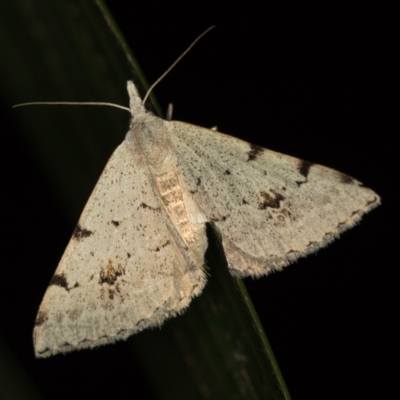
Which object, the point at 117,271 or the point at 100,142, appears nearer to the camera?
the point at 100,142

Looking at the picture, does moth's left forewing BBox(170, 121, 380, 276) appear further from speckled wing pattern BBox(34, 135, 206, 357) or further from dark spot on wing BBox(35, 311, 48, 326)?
dark spot on wing BBox(35, 311, 48, 326)

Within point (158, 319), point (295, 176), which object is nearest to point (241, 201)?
point (295, 176)

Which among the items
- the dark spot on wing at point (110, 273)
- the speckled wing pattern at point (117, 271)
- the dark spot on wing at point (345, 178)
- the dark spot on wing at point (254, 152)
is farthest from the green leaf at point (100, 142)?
the dark spot on wing at point (345, 178)

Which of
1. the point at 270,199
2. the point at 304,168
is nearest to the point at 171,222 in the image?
the point at 270,199

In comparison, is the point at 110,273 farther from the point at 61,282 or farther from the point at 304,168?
the point at 304,168

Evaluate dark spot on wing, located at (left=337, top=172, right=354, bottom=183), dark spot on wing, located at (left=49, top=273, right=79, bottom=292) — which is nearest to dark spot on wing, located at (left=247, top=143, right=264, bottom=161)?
dark spot on wing, located at (left=337, top=172, right=354, bottom=183)

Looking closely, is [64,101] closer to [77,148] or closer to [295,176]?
[77,148]
